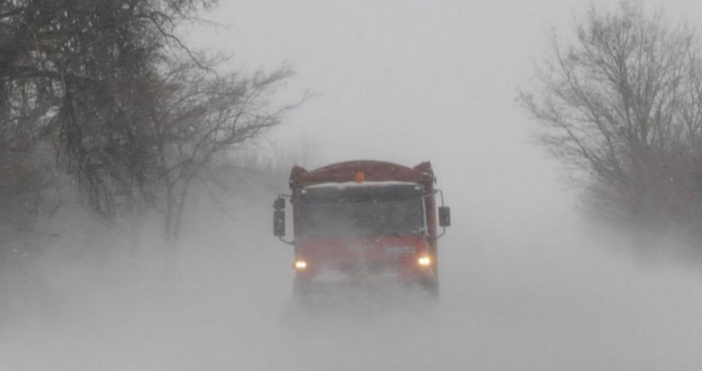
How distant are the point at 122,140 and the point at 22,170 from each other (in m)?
5.14

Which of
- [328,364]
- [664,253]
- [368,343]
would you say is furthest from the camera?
[664,253]

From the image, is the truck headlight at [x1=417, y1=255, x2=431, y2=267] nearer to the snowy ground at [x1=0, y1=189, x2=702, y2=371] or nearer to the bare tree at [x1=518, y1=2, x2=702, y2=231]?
the snowy ground at [x1=0, y1=189, x2=702, y2=371]

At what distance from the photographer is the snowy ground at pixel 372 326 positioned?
12.5 m

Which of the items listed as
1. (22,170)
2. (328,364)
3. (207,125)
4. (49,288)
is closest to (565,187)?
(207,125)

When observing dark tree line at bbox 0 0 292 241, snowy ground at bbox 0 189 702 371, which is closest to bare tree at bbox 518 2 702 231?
snowy ground at bbox 0 189 702 371

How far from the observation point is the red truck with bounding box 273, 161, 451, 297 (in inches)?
692

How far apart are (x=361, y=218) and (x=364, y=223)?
0.10 m

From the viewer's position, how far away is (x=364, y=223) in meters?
18.0

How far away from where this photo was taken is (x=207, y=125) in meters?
28.8

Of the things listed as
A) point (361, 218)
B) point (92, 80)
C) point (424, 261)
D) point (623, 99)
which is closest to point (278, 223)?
point (361, 218)

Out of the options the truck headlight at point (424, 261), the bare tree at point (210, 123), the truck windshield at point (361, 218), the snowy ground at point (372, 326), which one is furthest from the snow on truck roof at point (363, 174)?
the bare tree at point (210, 123)

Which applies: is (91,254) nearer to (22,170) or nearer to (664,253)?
(22,170)

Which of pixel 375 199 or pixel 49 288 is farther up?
pixel 375 199

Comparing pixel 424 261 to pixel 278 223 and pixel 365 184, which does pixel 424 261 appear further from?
pixel 278 223
